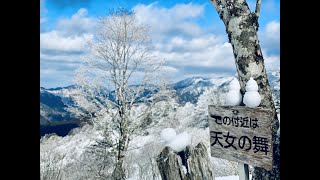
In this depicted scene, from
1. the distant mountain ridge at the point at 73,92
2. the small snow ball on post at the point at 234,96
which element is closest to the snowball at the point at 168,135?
the distant mountain ridge at the point at 73,92

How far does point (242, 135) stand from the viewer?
68.2 inches

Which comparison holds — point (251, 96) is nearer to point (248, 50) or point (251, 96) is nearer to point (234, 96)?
point (234, 96)

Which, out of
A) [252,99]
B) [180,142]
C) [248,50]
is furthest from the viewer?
[180,142]

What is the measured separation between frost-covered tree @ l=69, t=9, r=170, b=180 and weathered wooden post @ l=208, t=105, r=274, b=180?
55cm

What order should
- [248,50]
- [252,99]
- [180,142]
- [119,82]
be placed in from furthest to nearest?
[119,82] → [180,142] → [248,50] → [252,99]

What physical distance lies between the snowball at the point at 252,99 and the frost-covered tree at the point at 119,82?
23.6 inches

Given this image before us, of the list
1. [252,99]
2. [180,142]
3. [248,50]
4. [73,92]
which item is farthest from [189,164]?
[73,92]

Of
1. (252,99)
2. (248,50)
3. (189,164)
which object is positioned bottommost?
(189,164)

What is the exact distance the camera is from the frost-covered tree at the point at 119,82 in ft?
7.20

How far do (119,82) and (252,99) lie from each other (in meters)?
0.88

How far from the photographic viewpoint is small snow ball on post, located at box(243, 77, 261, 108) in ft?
5.66
